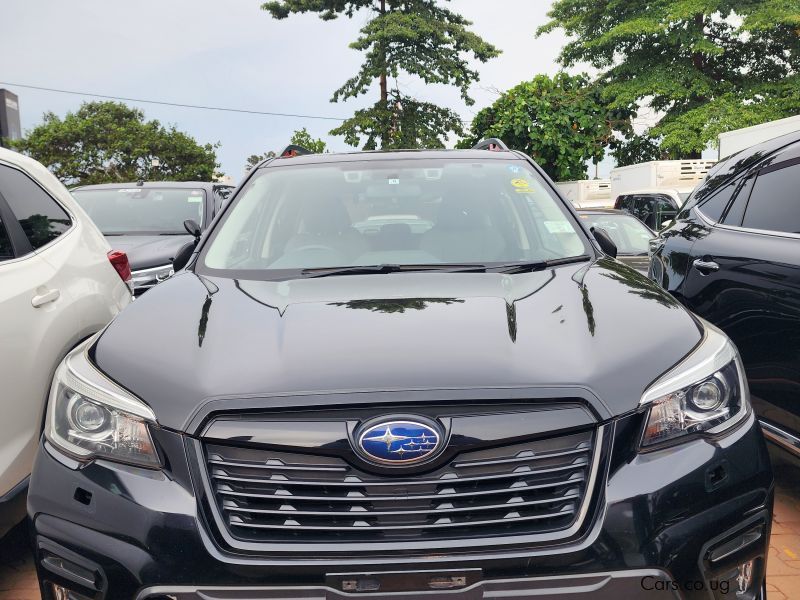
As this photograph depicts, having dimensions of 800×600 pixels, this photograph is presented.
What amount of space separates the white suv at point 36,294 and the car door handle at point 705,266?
2965 millimetres

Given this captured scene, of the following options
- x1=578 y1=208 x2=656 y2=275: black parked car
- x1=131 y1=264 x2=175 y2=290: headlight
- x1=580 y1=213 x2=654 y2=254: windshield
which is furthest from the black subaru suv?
x1=580 y1=213 x2=654 y2=254: windshield

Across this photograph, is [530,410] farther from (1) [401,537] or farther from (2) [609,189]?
(2) [609,189]

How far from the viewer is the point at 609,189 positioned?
99.7 ft


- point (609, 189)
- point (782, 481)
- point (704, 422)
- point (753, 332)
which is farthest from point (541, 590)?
point (609, 189)

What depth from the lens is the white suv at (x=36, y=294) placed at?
9.75 ft

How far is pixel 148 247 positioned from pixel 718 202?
5518 mm

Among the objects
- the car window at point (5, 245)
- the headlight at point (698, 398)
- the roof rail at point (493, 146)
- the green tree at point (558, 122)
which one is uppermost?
the roof rail at point (493, 146)

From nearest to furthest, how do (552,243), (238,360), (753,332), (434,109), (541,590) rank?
(541,590), (238,360), (552,243), (753,332), (434,109)

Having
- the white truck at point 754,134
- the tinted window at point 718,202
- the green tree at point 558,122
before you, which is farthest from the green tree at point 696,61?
the tinted window at point 718,202

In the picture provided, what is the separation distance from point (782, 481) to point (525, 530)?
9.25ft

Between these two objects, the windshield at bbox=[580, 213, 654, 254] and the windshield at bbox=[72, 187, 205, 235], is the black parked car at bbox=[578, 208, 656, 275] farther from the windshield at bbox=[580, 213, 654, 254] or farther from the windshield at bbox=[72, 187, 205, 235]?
the windshield at bbox=[72, 187, 205, 235]

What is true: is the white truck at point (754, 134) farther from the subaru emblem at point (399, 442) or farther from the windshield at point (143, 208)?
the subaru emblem at point (399, 442)

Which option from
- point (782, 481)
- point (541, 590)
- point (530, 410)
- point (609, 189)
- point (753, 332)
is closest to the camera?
point (541, 590)

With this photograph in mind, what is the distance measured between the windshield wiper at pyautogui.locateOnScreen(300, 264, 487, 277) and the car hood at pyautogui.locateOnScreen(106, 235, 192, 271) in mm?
4916
